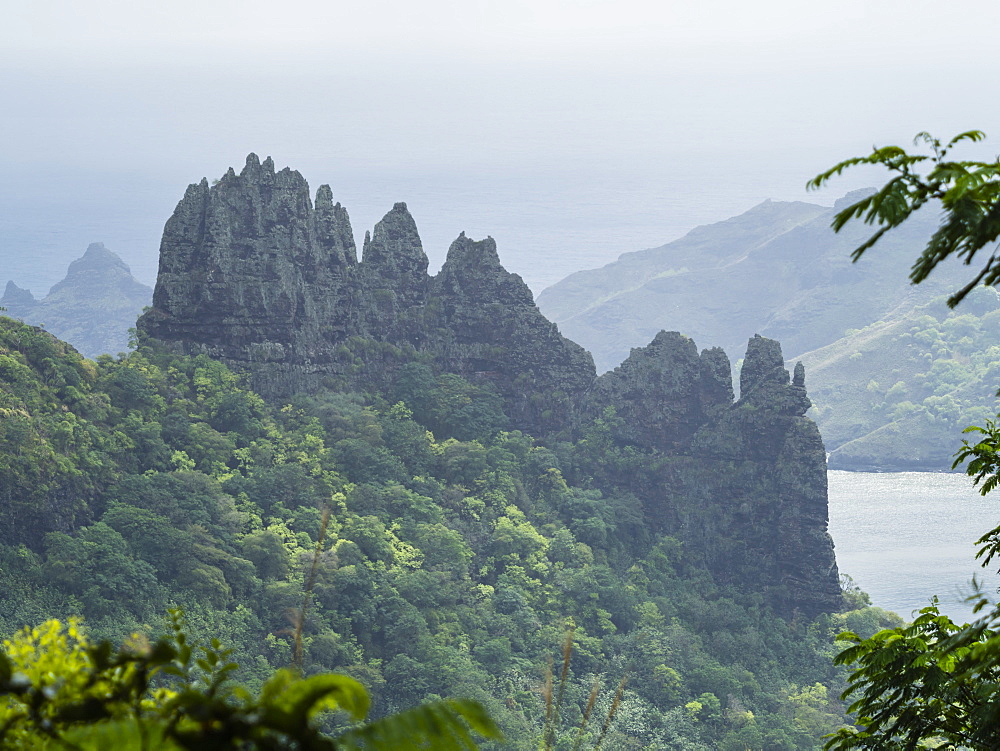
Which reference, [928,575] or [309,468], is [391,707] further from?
[928,575]

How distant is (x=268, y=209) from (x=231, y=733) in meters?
44.3

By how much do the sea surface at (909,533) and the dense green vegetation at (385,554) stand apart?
13726 millimetres

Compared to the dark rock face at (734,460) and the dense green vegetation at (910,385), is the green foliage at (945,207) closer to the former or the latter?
the dark rock face at (734,460)

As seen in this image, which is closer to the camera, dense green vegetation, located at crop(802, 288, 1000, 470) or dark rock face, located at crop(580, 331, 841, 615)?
dark rock face, located at crop(580, 331, 841, 615)

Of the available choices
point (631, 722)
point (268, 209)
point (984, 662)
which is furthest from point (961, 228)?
point (268, 209)

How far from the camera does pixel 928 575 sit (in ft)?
204

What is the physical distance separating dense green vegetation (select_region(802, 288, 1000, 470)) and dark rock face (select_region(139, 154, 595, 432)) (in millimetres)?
59541

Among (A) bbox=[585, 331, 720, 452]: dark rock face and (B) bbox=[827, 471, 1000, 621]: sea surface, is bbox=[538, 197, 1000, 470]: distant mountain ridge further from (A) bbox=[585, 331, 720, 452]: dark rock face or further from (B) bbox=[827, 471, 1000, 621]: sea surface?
(A) bbox=[585, 331, 720, 452]: dark rock face

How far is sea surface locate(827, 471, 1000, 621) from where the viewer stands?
197ft

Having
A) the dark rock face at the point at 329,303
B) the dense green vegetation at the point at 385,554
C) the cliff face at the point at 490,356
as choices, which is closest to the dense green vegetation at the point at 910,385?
the cliff face at the point at 490,356

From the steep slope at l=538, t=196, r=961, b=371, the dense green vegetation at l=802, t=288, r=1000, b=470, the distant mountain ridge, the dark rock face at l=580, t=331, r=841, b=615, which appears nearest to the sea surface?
the dense green vegetation at l=802, t=288, r=1000, b=470

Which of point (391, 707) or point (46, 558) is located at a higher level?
point (46, 558)

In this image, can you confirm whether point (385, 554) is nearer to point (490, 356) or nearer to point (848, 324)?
point (490, 356)

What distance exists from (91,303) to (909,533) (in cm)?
9257
